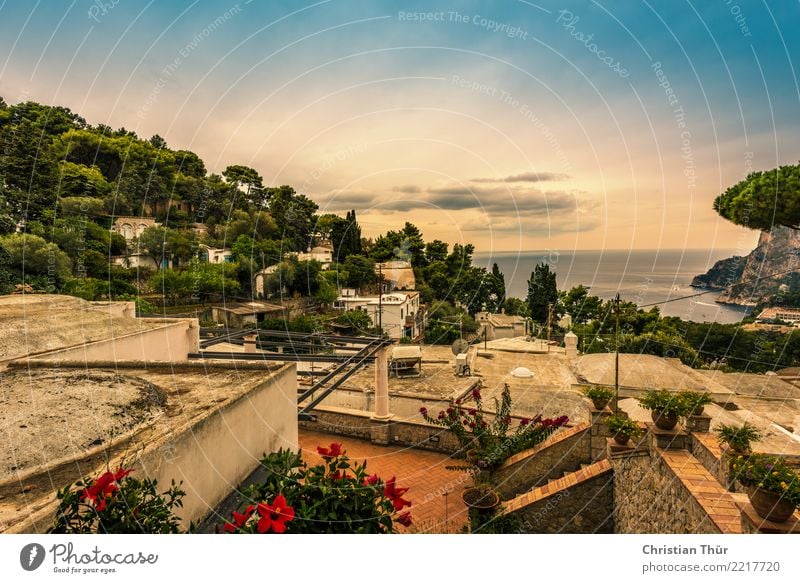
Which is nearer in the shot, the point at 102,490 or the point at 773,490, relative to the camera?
the point at 102,490

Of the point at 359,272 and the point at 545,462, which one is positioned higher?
the point at 359,272

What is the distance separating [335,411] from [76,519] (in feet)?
25.2

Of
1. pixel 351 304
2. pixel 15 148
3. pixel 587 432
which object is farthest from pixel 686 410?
pixel 15 148

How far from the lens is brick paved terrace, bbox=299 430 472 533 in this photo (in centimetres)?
590

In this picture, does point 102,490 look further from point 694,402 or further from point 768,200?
point 768,200

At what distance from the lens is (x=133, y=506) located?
7.46 ft

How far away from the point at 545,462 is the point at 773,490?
3662 millimetres

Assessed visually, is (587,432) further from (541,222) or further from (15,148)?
(15,148)

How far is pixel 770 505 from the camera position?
273 centimetres

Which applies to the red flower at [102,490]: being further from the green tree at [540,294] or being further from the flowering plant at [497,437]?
the green tree at [540,294]

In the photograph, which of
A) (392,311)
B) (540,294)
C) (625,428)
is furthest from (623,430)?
(540,294)

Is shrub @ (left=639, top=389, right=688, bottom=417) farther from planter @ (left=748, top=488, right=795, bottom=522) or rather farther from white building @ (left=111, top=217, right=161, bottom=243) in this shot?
white building @ (left=111, top=217, right=161, bottom=243)

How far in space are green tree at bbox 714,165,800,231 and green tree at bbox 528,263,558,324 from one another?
83.9 ft

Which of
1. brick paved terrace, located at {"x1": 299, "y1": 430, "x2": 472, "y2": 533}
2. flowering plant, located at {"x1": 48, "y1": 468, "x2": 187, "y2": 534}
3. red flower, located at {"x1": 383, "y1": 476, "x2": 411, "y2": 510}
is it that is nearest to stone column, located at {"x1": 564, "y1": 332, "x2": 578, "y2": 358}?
brick paved terrace, located at {"x1": 299, "y1": 430, "x2": 472, "y2": 533}
